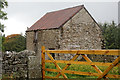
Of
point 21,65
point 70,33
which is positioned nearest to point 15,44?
point 70,33

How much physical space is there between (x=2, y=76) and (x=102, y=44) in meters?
16.0

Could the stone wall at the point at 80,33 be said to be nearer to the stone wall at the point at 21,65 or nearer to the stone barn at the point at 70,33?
the stone barn at the point at 70,33

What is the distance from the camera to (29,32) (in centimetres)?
2316

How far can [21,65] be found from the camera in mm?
8164

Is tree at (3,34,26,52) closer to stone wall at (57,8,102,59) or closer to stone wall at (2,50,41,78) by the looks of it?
stone wall at (57,8,102,59)

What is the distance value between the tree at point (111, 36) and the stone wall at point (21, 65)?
81.5 ft

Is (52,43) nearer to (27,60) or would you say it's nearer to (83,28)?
(83,28)

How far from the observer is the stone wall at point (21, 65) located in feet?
26.5

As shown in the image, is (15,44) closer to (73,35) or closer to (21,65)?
(73,35)

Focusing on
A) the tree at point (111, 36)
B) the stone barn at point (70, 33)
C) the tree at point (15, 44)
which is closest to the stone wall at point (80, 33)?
the stone barn at point (70, 33)

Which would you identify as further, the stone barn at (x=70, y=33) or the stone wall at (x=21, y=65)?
the stone barn at (x=70, y=33)

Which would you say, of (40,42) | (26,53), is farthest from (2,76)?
(40,42)

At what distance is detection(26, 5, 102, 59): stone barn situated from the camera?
18.7 metres

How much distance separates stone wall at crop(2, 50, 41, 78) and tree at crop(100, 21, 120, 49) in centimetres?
2485
